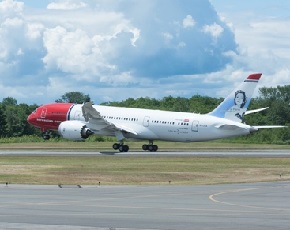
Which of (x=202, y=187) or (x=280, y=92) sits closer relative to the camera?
(x=202, y=187)

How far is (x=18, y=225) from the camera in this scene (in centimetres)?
2489

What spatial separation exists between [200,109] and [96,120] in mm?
64144

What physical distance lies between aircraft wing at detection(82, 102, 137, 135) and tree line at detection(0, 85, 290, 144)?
36895 millimetres

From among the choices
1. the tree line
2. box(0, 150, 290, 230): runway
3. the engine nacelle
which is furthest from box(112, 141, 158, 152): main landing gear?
box(0, 150, 290, 230): runway

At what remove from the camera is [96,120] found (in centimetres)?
8344

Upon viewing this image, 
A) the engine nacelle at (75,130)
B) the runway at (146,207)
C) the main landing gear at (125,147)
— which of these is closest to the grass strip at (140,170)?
the runway at (146,207)

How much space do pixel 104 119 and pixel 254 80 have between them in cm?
1453

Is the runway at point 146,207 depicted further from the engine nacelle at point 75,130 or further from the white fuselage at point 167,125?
the engine nacelle at point 75,130

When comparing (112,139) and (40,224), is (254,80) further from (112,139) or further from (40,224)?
(40,224)

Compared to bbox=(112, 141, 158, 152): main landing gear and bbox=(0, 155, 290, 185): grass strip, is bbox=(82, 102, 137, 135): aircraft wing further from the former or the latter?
bbox=(0, 155, 290, 185): grass strip

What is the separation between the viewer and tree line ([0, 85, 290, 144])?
12231 cm

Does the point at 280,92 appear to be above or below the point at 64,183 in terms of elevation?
above

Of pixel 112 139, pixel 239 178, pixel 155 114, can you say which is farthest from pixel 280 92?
pixel 239 178

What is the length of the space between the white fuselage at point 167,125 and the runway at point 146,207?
38.5 metres
